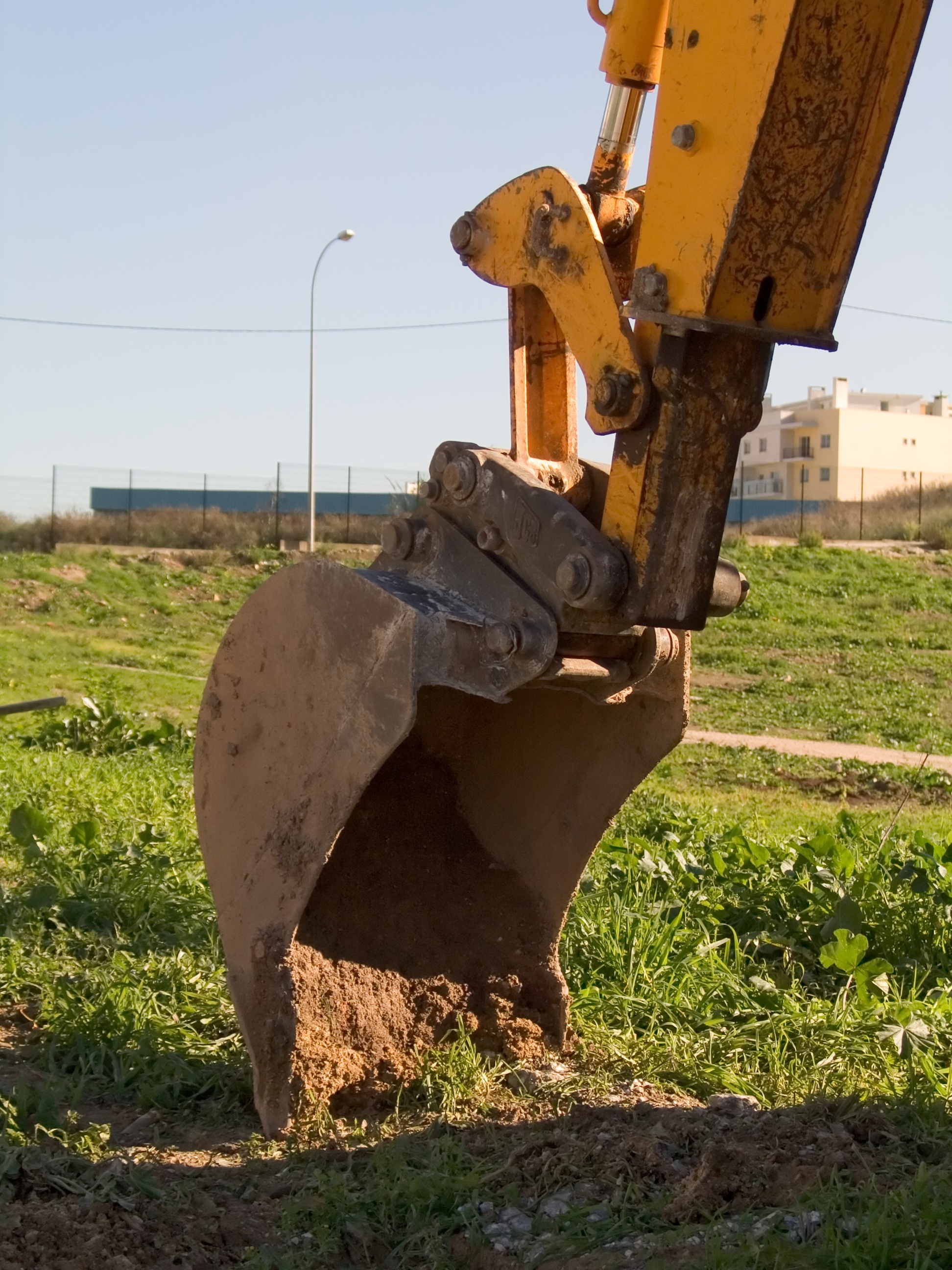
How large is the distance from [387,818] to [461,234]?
1.58 m

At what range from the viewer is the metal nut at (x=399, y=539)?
360 centimetres

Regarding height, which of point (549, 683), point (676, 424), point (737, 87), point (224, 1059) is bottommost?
point (224, 1059)

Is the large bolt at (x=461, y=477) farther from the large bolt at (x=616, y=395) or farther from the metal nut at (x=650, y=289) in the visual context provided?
the metal nut at (x=650, y=289)

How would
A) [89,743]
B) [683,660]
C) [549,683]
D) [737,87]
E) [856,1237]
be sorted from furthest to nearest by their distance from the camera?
[89,743] → [683,660] → [549,683] → [737,87] → [856,1237]

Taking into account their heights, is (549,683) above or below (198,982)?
above

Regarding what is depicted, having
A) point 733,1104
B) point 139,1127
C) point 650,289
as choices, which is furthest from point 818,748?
point 650,289

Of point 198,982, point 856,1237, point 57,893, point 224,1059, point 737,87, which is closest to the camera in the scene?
point 856,1237

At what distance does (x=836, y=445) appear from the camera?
235ft

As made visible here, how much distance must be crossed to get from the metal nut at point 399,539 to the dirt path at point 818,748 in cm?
869

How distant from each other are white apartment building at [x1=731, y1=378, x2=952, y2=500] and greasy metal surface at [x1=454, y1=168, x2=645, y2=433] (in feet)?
219

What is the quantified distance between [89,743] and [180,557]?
54.5 feet

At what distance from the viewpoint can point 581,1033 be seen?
13.8ft

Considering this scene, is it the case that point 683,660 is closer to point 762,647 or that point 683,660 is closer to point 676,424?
point 676,424

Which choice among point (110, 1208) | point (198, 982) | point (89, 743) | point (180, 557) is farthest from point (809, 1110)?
point (180, 557)
